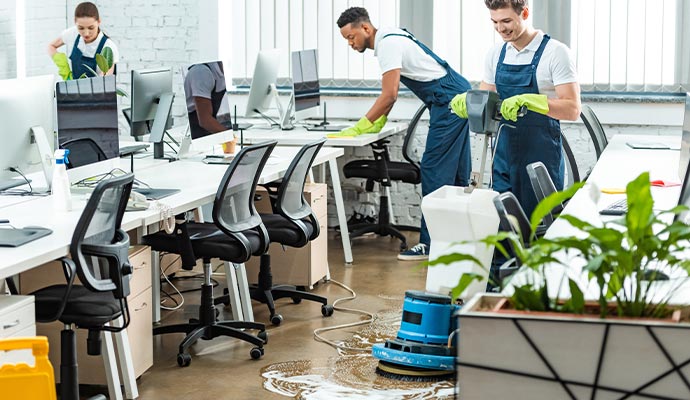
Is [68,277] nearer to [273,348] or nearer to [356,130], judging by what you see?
[273,348]

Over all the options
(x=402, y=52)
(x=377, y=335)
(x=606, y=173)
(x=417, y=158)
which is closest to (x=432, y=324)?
(x=377, y=335)

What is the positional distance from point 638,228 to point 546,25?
532 centimetres

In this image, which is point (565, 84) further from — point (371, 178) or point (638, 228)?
point (638, 228)

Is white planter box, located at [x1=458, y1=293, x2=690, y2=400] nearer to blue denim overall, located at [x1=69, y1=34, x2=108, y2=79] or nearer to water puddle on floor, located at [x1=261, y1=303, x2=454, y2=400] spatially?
water puddle on floor, located at [x1=261, y1=303, x2=454, y2=400]

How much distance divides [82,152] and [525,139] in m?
1.97

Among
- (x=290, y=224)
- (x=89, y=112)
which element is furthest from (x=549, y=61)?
(x=89, y=112)

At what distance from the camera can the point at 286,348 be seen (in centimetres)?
457

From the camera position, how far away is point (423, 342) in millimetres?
3986

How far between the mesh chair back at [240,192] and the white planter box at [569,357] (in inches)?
98.5

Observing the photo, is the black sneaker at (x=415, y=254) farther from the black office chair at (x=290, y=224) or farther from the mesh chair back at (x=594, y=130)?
the black office chair at (x=290, y=224)

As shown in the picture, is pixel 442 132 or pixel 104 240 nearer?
pixel 104 240

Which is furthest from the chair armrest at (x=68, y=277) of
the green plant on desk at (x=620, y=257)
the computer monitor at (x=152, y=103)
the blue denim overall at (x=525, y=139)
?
the blue denim overall at (x=525, y=139)

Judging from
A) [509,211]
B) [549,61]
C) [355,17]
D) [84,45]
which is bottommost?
[509,211]

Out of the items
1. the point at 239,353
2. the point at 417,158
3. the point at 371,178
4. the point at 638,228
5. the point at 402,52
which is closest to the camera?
the point at 638,228
